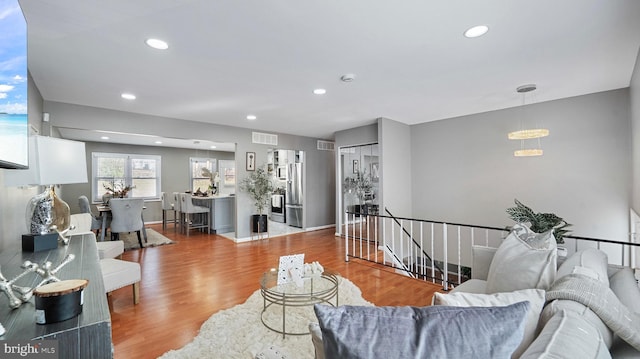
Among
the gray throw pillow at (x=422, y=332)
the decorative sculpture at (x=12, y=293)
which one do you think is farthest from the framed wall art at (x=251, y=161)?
the gray throw pillow at (x=422, y=332)

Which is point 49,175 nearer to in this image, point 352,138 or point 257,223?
point 257,223

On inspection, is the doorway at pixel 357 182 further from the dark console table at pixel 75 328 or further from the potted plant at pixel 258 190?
the dark console table at pixel 75 328

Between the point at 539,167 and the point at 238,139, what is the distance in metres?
5.59

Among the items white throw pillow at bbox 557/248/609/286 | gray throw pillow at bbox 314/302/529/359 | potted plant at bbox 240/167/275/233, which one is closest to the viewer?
gray throw pillow at bbox 314/302/529/359

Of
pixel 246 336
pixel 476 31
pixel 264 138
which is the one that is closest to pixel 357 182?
pixel 264 138

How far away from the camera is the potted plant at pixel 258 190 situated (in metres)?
6.10

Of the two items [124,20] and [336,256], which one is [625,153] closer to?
[336,256]

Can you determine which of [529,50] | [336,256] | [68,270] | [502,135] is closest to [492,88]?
[529,50]

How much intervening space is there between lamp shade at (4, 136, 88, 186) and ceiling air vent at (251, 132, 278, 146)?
4175 millimetres

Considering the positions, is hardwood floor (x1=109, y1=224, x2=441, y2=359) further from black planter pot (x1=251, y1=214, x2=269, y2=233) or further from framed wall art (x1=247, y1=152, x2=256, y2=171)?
framed wall art (x1=247, y1=152, x2=256, y2=171)

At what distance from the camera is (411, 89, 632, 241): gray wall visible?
12.8ft

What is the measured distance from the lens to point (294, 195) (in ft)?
25.3

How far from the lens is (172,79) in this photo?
3.23 metres

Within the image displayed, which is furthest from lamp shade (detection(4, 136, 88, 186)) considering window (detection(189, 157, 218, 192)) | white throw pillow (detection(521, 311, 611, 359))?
window (detection(189, 157, 218, 192))
